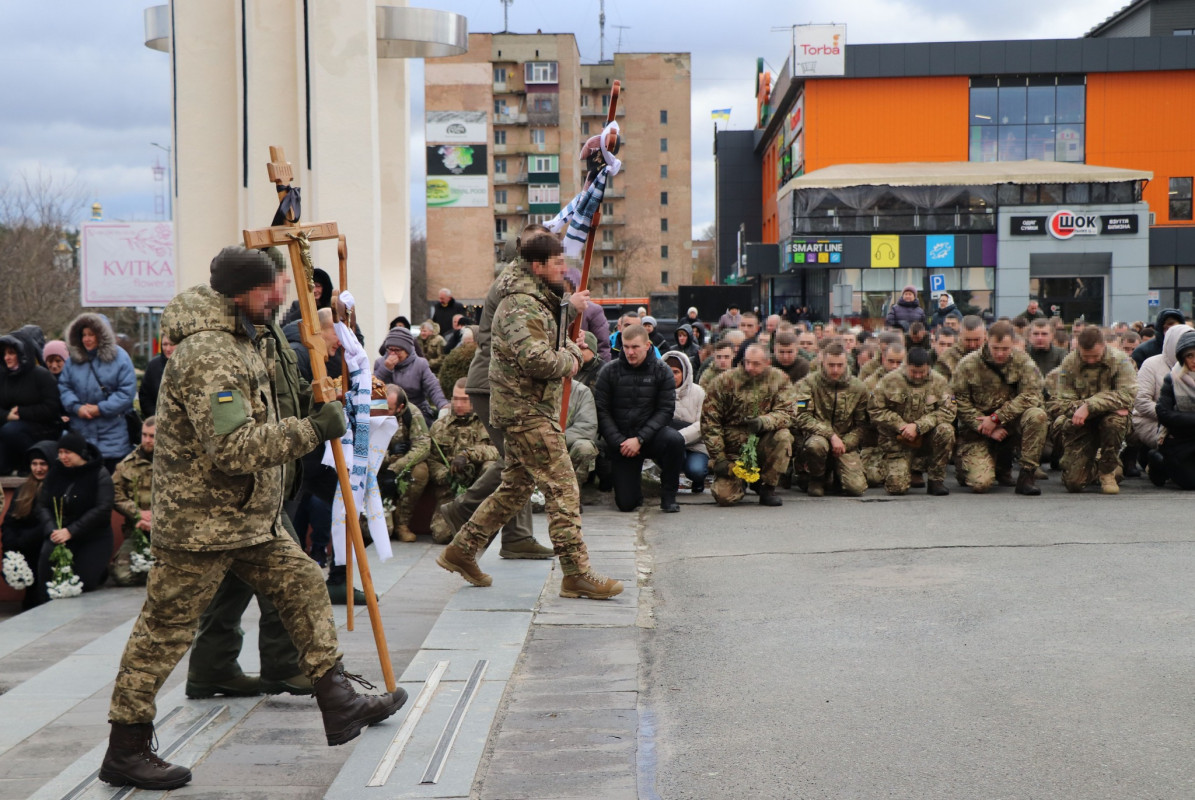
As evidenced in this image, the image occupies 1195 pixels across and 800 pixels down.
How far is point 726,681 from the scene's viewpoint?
5.43m

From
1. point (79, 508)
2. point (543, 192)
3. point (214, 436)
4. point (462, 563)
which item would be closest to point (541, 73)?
point (543, 192)

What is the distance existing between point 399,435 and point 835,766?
23.0 ft

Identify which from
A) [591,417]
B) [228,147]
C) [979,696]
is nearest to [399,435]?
[591,417]

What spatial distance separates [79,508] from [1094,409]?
8.92m

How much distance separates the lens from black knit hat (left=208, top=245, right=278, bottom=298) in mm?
4461

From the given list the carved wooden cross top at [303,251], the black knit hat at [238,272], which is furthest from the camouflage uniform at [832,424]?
the black knit hat at [238,272]

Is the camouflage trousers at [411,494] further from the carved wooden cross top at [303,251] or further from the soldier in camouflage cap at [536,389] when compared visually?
the carved wooden cross top at [303,251]

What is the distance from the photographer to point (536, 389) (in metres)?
6.66

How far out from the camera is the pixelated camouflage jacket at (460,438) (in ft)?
35.1

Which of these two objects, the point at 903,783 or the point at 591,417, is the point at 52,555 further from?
the point at 903,783

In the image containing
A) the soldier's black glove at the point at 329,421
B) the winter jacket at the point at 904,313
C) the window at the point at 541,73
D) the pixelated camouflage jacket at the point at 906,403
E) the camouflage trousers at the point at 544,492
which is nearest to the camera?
the soldier's black glove at the point at 329,421

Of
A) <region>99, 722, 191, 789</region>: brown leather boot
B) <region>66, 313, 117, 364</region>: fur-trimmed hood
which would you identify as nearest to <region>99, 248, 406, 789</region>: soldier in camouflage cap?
<region>99, 722, 191, 789</region>: brown leather boot

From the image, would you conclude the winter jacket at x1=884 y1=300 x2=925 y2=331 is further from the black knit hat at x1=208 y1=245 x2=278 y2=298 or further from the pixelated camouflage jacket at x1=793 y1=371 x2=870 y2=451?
the black knit hat at x1=208 y1=245 x2=278 y2=298

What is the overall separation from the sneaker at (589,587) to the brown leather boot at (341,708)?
235 cm
